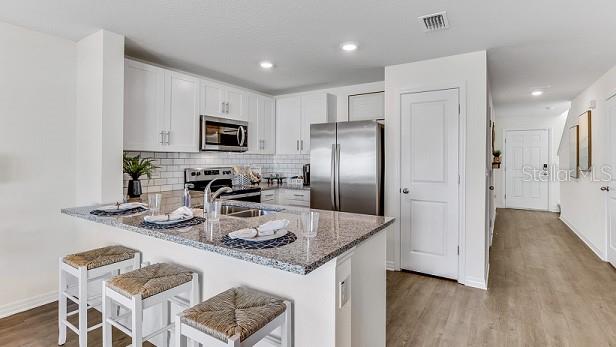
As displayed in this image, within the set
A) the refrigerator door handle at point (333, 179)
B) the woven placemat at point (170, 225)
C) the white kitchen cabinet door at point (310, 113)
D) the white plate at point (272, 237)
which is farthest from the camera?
the white kitchen cabinet door at point (310, 113)

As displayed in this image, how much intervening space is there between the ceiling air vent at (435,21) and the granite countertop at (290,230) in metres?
1.56

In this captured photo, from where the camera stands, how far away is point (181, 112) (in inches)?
141

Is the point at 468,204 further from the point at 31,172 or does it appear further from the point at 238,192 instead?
the point at 31,172

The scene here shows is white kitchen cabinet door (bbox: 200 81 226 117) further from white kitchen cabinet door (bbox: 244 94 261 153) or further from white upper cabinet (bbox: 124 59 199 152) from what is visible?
white kitchen cabinet door (bbox: 244 94 261 153)

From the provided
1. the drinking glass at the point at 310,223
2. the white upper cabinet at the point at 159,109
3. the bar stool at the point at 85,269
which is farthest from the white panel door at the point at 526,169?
the bar stool at the point at 85,269

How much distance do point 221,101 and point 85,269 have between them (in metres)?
2.60

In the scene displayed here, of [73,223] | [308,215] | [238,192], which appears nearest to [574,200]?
[238,192]

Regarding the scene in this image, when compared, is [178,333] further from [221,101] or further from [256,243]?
[221,101]

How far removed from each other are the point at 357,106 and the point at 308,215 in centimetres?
327

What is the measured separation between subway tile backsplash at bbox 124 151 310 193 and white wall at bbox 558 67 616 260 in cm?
388

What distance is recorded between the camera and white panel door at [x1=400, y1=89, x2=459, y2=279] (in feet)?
11.0

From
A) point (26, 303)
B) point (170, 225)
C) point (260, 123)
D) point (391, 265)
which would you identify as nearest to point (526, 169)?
point (391, 265)

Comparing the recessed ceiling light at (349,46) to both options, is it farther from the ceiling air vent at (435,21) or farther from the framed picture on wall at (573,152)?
the framed picture on wall at (573,152)

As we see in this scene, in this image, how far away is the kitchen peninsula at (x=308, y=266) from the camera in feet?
4.56
